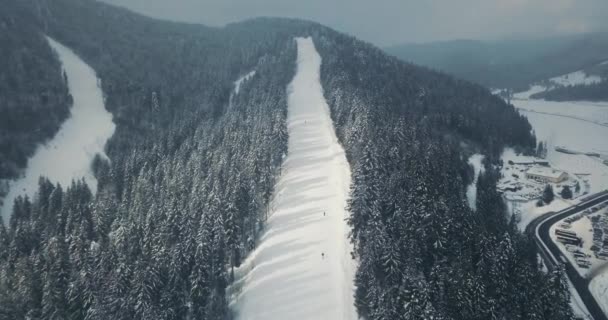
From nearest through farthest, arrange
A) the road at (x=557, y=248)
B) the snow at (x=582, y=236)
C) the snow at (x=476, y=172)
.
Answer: the road at (x=557, y=248), the snow at (x=582, y=236), the snow at (x=476, y=172)

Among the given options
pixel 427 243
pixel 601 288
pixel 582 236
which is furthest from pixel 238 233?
pixel 582 236

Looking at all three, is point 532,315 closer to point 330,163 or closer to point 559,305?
point 559,305

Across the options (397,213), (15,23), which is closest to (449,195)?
(397,213)

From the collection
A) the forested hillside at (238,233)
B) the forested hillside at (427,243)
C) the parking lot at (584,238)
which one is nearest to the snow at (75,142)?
the forested hillside at (238,233)

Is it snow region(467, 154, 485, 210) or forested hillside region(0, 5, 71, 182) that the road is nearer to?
snow region(467, 154, 485, 210)

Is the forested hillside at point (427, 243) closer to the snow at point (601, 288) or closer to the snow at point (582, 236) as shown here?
the snow at point (601, 288)

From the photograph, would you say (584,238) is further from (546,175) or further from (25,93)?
(25,93)

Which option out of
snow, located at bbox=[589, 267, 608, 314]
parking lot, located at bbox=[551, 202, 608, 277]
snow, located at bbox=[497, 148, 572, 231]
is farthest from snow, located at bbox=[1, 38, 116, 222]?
snow, located at bbox=[589, 267, 608, 314]
